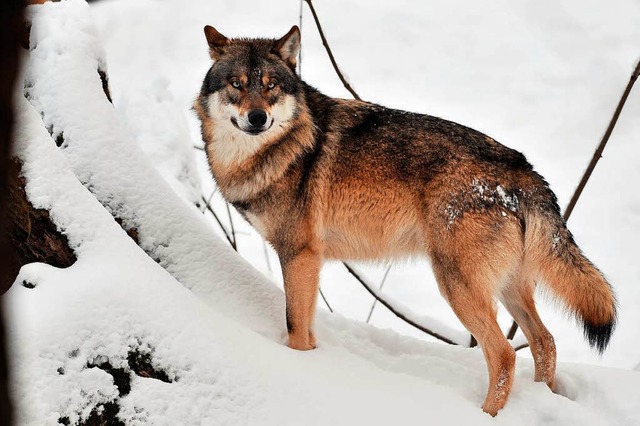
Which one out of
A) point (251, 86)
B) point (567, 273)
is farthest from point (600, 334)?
point (251, 86)

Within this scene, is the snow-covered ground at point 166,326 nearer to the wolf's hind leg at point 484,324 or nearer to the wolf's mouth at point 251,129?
the wolf's hind leg at point 484,324

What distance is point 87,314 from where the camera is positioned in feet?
10.4

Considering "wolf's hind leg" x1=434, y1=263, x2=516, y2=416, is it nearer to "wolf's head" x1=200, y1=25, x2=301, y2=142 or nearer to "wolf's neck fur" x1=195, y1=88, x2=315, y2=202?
"wolf's neck fur" x1=195, y1=88, x2=315, y2=202

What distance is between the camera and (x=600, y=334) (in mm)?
3869

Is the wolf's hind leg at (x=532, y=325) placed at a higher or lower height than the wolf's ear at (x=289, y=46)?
lower

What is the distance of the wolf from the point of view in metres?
3.97

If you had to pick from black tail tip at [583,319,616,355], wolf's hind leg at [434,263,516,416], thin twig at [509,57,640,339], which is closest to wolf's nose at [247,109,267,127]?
wolf's hind leg at [434,263,516,416]


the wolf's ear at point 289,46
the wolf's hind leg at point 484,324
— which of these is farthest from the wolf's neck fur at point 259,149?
the wolf's hind leg at point 484,324

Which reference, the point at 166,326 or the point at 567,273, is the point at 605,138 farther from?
the point at 166,326

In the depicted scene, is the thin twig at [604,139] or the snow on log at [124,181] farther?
the thin twig at [604,139]

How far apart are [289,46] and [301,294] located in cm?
155

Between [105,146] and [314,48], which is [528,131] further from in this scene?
[105,146]

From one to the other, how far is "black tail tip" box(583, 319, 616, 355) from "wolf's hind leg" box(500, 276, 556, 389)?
37 cm

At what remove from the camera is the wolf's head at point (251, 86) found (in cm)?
427
